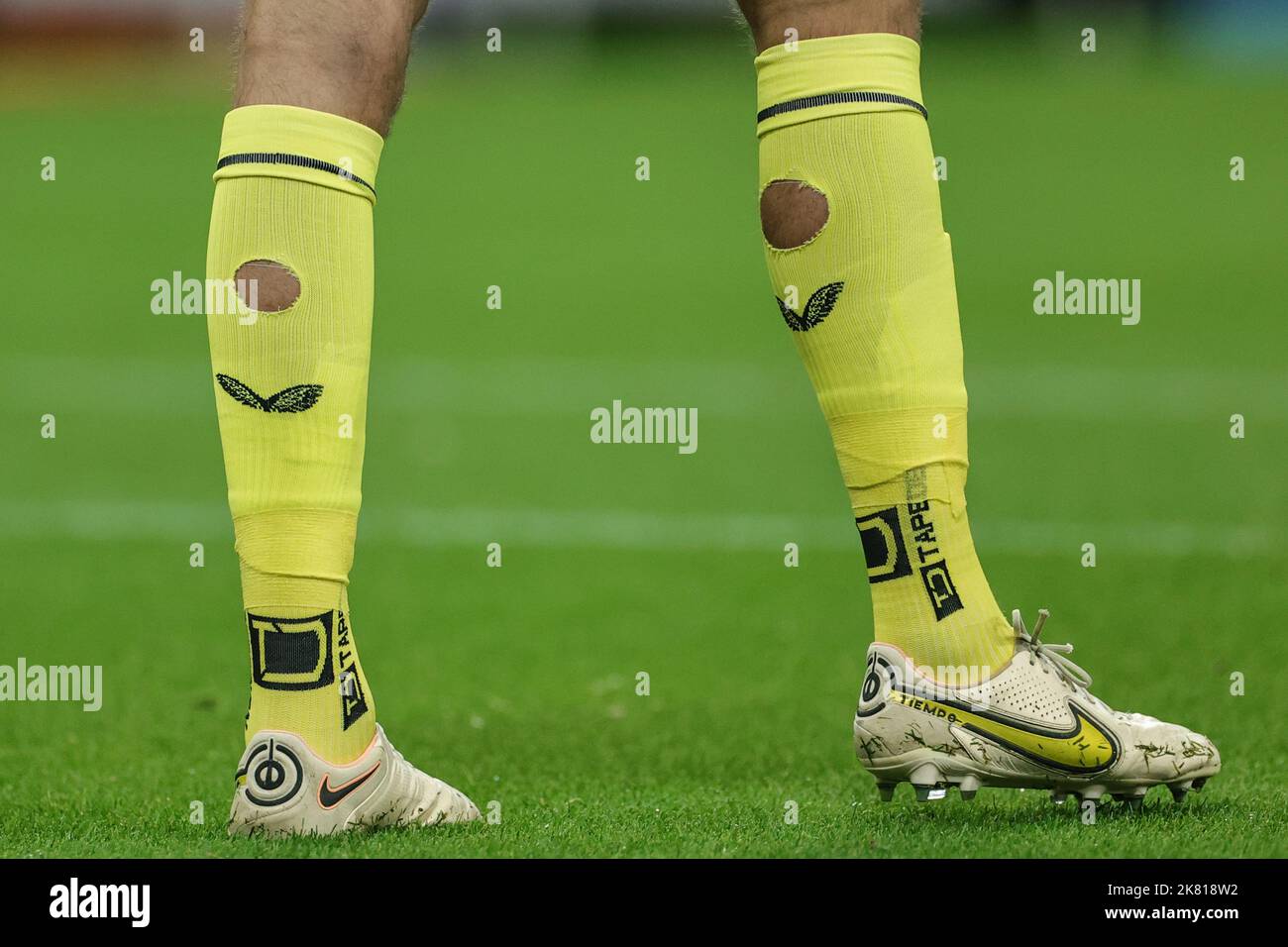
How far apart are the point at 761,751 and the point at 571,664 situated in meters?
0.75

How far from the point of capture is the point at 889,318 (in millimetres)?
2080

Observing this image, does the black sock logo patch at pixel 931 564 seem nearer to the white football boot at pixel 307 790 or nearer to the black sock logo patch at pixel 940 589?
the black sock logo patch at pixel 940 589

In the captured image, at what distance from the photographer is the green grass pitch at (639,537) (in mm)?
2262

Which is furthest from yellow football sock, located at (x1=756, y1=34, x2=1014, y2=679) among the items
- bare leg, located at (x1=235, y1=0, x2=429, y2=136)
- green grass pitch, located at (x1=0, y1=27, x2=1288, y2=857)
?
bare leg, located at (x1=235, y1=0, x2=429, y2=136)

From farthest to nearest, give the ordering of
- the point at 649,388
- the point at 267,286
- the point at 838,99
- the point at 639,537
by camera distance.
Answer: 1. the point at 649,388
2. the point at 639,537
3. the point at 838,99
4. the point at 267,286

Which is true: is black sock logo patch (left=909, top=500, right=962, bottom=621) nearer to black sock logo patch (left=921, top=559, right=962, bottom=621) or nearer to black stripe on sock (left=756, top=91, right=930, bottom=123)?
black sock logo patch (left=921, top=559, right=962, bottom=621)

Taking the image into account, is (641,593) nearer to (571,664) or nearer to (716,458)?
(571,664)

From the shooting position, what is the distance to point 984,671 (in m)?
2.11

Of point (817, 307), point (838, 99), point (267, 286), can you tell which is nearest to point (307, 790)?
point (267, 286)

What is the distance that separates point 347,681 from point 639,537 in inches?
98.2

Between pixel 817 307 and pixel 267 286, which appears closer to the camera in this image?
pixel 267 286

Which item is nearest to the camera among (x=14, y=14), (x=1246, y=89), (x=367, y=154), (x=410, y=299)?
(x=367, y=154)

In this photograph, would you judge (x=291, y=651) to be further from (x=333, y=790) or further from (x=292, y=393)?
(x=292, y=393)

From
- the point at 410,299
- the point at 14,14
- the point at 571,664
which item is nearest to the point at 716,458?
the point at 571,664
